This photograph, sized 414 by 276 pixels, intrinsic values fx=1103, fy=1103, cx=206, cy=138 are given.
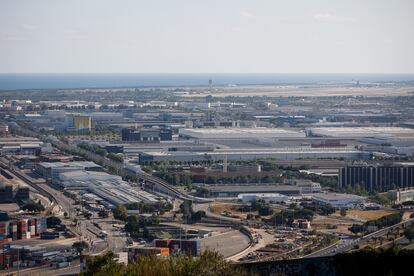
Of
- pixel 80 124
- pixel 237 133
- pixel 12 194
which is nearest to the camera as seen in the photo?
pixel 12 194

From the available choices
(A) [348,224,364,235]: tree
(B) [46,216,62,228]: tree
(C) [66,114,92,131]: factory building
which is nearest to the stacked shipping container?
(B) [46,216,62,228]: tree

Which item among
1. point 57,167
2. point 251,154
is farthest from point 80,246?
point 251,154

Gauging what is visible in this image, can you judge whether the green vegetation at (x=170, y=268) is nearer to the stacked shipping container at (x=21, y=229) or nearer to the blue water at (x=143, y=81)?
the stacked shipping container at (x=21, y=229)

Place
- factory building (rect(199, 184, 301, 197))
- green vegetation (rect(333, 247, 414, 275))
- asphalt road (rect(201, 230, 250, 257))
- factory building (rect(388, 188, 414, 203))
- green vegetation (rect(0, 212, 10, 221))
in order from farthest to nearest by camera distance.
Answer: factory building (rect(199, 184, 301, 197))
factory building (rect(388, 188, 414, 203))
green vegetation (rect(0, 212, 10, 221))
asphalt road (rect(201, 230, 250, 257))
green vegetation (rect(333, 247, 414, 275))

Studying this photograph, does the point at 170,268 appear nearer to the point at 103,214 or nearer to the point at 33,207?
the point at 103,214

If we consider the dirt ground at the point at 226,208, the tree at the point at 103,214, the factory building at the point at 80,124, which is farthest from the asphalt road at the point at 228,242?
the factory building at the point at 80,124

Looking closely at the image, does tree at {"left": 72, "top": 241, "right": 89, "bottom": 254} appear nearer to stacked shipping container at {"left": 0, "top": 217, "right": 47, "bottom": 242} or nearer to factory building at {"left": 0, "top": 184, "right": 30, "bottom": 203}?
stacked shipping container at {"left": 0, "top": 217, "right": 47, "bottom": 242}
